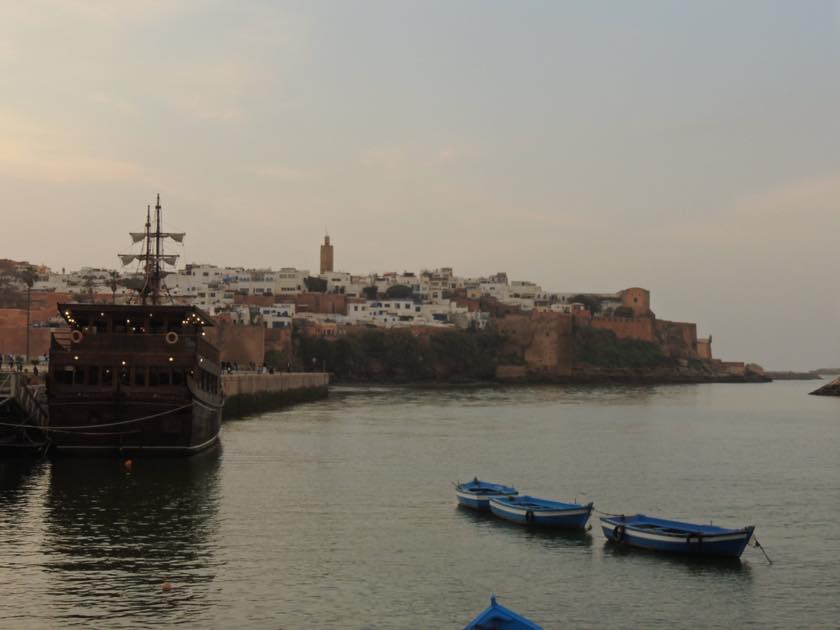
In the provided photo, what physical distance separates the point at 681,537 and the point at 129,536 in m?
14.8

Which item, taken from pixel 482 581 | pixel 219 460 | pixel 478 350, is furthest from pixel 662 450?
pixel 478 350

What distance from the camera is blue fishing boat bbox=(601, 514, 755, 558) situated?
1142 inches

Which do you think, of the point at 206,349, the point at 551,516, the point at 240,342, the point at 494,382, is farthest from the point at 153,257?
the point at 494,382

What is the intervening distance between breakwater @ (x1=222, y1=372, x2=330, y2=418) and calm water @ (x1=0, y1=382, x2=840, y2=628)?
17796mm

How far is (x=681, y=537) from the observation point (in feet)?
96.0

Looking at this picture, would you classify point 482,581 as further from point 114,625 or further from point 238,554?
point 114,625

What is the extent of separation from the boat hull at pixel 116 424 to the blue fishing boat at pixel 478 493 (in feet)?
43.8

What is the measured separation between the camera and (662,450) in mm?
60969

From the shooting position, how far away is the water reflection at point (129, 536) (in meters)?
24.6

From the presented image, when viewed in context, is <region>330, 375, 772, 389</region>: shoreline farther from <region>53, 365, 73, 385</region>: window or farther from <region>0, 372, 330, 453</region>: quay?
<region>53, 365, 73, 385</region>: window

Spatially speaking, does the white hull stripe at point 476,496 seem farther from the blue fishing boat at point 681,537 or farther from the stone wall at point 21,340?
the stone wall at point 21,340

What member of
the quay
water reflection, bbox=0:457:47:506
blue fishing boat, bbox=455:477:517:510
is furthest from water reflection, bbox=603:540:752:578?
the quay

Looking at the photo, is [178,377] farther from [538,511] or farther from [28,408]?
[538,511]

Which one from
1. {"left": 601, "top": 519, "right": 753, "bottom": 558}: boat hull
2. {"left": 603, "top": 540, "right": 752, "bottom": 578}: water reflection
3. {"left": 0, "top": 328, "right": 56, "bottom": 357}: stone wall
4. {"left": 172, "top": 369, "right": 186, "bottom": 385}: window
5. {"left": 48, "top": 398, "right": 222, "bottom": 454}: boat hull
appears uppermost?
{"left": 0, "top": 328, "right": 56, "bottom": 357}: stone wall
